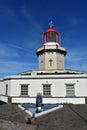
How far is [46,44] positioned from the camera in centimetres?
2723

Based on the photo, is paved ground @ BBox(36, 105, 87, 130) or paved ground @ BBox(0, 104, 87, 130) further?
paved ground @ BBox(36, 105, 87, 130)

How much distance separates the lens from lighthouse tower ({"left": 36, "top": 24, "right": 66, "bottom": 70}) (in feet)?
85.9

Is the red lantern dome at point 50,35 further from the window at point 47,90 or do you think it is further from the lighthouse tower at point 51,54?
the window at point 47,90

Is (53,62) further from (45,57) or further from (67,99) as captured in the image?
(67,99)

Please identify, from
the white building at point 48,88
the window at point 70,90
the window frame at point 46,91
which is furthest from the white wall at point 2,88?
the window at point 70,90

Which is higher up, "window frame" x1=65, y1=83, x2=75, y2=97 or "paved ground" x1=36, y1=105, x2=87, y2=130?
"window frame" x1=65, y1=83, x2=75, y2=97

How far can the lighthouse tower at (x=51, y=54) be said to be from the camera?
1030 inches

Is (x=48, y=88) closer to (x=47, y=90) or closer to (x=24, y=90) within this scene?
(x=47, y=90)

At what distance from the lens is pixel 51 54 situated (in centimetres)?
2650

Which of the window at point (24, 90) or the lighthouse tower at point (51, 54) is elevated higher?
the lighthouse tower at point (51, 54)

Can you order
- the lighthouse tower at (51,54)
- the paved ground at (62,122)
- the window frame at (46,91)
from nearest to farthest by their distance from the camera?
the paved ground at (62,122), the window frame at (46,91), the lighthouse tower at (51,54)

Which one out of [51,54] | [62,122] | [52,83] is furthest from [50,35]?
[62,122]

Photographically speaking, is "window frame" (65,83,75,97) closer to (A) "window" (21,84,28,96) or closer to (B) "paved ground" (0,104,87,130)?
(A) "window" (21,84,28,96)

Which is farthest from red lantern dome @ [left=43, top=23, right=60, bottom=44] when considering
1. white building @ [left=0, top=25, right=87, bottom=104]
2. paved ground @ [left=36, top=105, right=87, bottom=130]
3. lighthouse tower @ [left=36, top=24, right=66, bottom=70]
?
paved ground @ [left=36, top=105, right=87, bottom=130]
